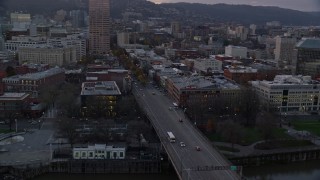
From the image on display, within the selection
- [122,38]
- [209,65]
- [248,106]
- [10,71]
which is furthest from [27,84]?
[122,38]

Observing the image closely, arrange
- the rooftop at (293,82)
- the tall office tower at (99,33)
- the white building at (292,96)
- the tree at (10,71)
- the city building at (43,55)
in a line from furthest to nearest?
the tall office tower at (99,33)
the city building at (43,55)
the tree at (10,71)
the rooftop at (293,82)
the white building at (292,96)

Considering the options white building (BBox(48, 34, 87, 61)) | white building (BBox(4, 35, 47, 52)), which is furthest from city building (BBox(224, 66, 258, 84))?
white building (BBox(4, 35, 47, 52))

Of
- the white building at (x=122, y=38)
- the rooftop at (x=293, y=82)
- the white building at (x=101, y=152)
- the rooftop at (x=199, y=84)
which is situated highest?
the white building at (x=122, y=38)

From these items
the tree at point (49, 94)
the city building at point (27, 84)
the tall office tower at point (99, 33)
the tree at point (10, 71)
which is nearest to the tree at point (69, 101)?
the tree at point (49, 94)

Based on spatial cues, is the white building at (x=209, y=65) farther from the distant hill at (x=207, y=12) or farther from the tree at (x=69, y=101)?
the distant hill at (x=207, y=12)

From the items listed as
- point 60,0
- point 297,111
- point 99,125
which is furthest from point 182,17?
point 99,125

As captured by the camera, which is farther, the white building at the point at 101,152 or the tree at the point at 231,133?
the tree at the point at 231,133

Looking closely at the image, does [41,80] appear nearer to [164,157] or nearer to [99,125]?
[99,125]
